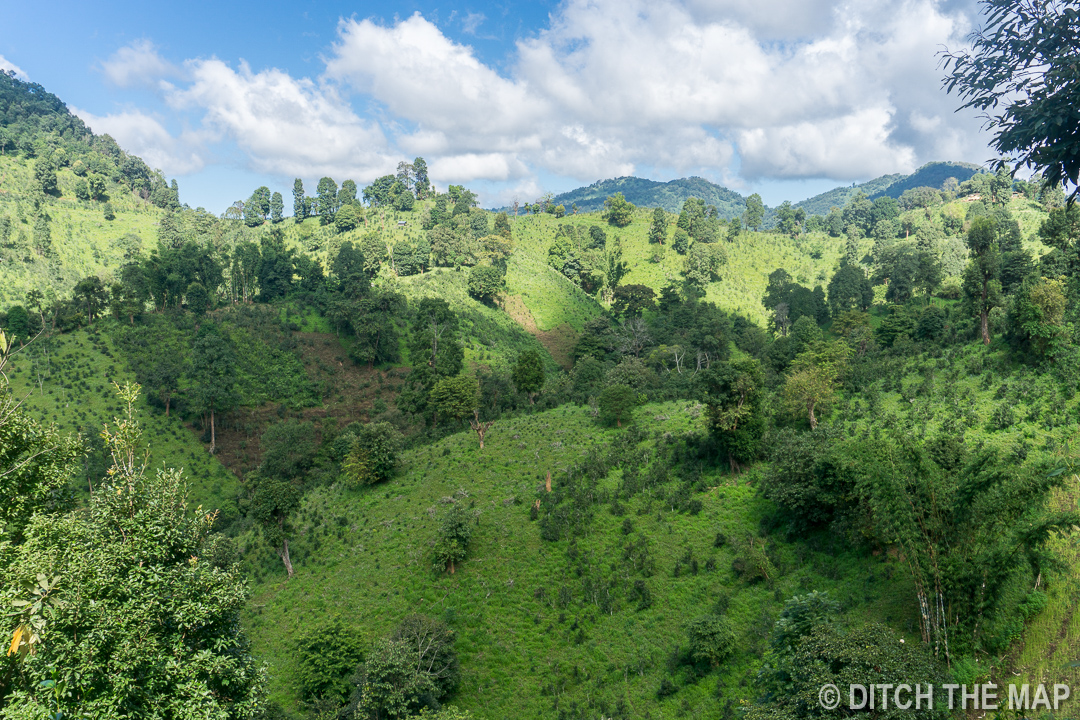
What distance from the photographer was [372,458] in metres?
39.9

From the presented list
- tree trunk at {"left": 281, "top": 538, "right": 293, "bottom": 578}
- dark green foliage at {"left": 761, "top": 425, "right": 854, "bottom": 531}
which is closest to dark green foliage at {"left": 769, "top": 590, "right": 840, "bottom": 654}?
dark green foliage at {"left": 761, "top": 425, "right": 854, "bottom": 531}

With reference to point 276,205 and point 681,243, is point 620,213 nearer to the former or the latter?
point 681,243

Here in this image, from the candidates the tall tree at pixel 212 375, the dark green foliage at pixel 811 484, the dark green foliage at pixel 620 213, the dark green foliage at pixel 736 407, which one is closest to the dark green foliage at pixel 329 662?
the dark green foliage at pixel 811 484

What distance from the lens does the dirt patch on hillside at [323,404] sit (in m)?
54.3

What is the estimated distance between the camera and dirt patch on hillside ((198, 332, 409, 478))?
54.3 metres

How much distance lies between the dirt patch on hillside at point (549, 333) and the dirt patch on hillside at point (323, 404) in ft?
76.6

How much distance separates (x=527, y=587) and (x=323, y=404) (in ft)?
140

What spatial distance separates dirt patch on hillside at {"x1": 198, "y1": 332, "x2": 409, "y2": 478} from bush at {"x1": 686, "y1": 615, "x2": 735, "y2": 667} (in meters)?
42.1

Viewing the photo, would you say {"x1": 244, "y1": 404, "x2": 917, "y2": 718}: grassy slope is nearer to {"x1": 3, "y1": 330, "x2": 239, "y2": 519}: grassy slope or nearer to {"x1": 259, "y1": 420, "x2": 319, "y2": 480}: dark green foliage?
{"x1": 259, "y1": 420, "x2": 319, "y2": 480}: dark green foliage

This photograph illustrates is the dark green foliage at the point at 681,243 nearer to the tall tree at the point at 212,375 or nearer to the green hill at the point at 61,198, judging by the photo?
the tall tree at the point at 212,375

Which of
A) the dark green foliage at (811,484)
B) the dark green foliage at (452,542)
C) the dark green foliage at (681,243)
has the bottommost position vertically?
the dark green foliage at (452,542)

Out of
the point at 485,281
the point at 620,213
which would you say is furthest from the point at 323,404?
the point at 620,213

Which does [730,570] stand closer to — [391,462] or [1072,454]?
[1072,454]

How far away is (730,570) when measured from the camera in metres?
24.5
